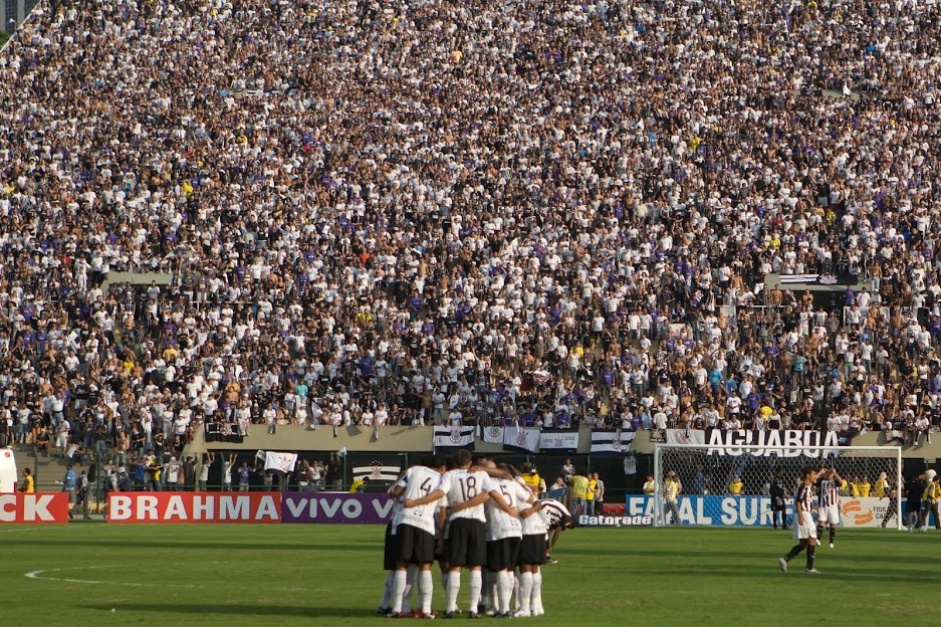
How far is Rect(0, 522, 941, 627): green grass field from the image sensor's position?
69.9 ft

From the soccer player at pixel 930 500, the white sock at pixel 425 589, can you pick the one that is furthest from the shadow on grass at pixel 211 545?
the soccer player at pixel 930 500

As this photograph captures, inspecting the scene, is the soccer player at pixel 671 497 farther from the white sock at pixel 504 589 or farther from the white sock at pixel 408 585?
the white sock at pixel 408 585

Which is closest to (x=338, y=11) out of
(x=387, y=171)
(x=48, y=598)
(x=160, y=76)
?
(x=160, y=76)

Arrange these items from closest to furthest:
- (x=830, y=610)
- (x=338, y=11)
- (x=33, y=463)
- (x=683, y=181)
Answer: (x=830, y=610) < (x=33, y=463) < (x=683, y=181) < (x=338, y=11)

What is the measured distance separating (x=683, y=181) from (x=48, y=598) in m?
42.9

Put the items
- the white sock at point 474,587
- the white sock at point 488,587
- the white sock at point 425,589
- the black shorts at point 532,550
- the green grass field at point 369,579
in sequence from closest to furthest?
the white sock at point 425,589
the white sock at point 474,587
the black shorts at point 532,550
the white sock at point 488,587
the green grass field at point 369,579

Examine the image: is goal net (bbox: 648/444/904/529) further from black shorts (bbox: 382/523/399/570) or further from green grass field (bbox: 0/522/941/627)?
black shorts (bbox: 382/523/399/570)

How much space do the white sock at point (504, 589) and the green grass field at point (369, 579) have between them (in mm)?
364

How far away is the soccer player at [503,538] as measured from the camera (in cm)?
2041

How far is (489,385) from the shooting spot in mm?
53344

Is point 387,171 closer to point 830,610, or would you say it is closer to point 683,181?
point 683,181

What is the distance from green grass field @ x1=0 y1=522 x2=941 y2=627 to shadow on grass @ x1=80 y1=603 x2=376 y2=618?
0.09 ft

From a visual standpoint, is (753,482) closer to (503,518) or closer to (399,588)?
(503,518)

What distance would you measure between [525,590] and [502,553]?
0.80 m
